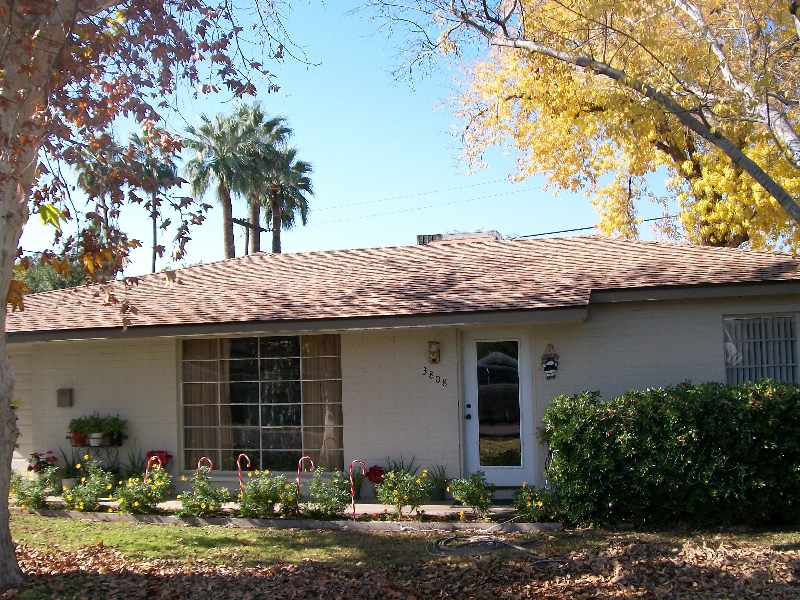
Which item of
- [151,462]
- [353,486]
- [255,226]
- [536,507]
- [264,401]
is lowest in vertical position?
[536,507]

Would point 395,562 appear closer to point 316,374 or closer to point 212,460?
point 316,374

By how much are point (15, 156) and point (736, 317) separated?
352 inches

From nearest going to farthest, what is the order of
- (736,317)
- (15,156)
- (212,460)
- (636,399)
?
1. (15,156)
2. (636,399)
3. (736,317)
4. (212,460)

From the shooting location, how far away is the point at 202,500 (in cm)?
1026

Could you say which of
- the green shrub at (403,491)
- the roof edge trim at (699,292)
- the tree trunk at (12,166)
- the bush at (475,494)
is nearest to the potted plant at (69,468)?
the green shrub at (403,491)

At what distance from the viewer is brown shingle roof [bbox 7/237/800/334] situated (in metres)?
10.7

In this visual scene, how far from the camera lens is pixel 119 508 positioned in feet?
35.4

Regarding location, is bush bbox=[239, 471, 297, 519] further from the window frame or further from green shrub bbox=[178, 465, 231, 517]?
the window frame

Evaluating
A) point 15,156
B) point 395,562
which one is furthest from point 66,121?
point 395,562

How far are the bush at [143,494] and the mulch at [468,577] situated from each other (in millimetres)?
2642

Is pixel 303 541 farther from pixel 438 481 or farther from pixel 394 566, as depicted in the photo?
pixel 438 481

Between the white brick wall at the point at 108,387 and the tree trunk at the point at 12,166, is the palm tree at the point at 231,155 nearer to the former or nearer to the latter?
the white brick wall at the point at 108,387

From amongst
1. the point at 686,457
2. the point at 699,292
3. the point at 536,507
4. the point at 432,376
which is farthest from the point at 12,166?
the point at 699,292

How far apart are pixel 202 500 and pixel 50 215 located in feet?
Answer: 13.4
